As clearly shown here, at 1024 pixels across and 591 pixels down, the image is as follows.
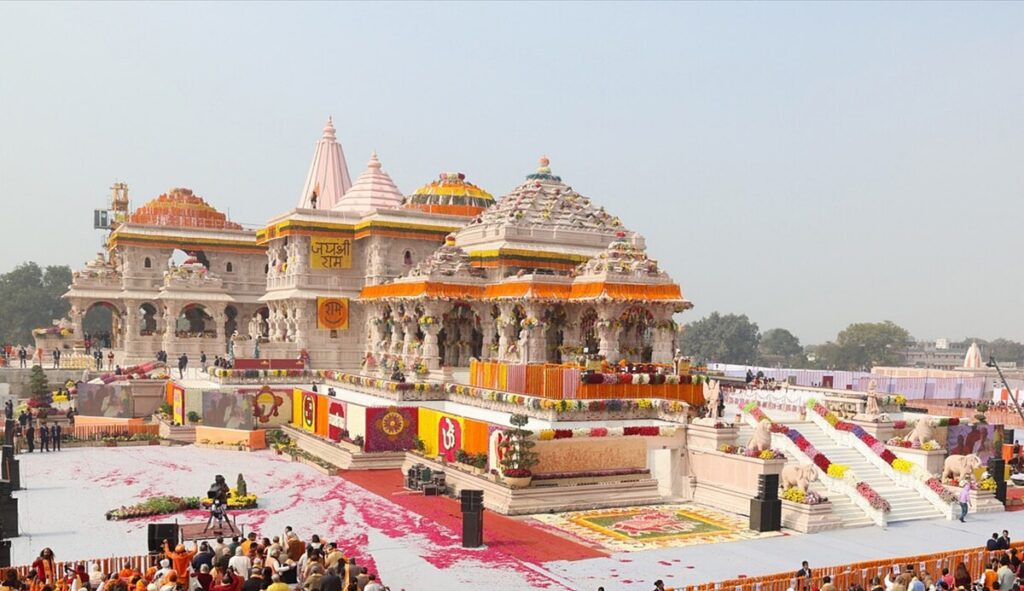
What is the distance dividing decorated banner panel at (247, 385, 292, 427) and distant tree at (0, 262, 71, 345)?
69.1m

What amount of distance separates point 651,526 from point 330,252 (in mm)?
32619

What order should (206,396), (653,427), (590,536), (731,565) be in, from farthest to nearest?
1. (206,396)
2. (653,427)
3. (590,536)
4. (731,565)

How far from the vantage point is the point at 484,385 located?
32125 mm

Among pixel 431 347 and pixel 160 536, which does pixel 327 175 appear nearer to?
pixel 431 347

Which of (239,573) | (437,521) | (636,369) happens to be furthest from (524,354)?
(239,573)

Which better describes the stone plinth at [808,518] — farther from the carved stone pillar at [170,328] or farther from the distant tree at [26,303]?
the distant tree at [26,303]

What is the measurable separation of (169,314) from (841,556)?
1718 inches

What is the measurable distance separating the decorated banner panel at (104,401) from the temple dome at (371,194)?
18120 mm

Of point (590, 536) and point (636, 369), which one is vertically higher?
point (636, 369)

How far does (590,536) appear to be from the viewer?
20.3 metres

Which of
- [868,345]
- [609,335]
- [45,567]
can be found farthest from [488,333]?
[868,345]

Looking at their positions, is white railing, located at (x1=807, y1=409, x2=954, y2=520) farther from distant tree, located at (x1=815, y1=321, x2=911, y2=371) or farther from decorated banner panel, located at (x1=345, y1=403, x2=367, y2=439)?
distant tree, located at (x1=815, y1=321, x2=911, y2=371)

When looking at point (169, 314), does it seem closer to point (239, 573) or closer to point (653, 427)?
point (653, 427)

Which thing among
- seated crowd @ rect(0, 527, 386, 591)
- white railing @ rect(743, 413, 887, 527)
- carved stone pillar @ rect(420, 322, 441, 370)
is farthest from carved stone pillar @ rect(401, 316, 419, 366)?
seated crowd @ rect(0, 527, 386, 591)
